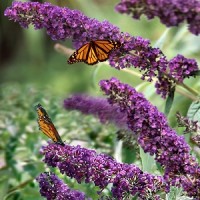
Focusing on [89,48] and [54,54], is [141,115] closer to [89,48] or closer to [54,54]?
[89,48]

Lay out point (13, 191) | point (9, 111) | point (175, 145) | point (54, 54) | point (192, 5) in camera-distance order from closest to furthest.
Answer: point (175, 145) < point (192, 5) < point (13, 191) < point (9, 111) < point (54, 54)

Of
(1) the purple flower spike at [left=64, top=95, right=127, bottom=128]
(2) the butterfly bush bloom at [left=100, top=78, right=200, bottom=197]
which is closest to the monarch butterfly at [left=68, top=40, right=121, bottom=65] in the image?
(2) the butterfly bush bloom at [left=100, top=78, right=200, bottom=197]

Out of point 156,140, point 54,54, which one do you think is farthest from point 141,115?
point 54,54

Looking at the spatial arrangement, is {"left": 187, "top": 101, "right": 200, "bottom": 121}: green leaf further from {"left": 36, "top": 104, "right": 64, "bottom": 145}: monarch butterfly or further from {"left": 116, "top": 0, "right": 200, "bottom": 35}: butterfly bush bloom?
{"left": 36, "top": 104, "right": 64, "bottom": 145}: monarch butterfly

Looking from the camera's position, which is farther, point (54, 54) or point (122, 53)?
point (54, 54)

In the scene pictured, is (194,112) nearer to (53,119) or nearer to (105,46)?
(105,46)

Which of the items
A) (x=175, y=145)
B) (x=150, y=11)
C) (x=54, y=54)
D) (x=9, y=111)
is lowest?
(x=175, y=145)

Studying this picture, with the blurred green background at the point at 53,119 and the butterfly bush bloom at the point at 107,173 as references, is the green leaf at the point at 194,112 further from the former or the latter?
the blurred green background at the point at 53,119
